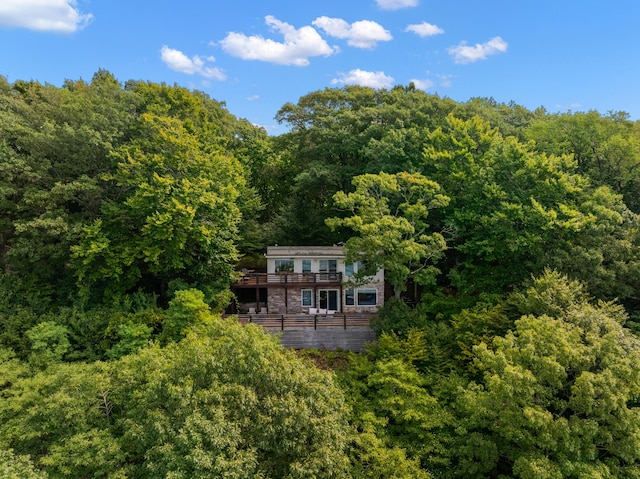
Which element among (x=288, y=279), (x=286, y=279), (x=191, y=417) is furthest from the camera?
(x=288, y=279)

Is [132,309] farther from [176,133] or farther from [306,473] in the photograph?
[306,473]

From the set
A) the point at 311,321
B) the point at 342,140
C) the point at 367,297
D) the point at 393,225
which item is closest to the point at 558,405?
the point at 393,225

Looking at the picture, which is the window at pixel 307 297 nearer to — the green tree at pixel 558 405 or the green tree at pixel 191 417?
the green tree at pixel 191 417

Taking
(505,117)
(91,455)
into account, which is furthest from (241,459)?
(505,117)

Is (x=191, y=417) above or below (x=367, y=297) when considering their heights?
below

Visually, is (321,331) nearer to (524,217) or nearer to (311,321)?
(311,321)

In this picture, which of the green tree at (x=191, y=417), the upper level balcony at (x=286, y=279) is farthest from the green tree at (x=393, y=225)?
the green tree at (x=191, y=417)

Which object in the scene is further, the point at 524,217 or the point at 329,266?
the point at 329,266

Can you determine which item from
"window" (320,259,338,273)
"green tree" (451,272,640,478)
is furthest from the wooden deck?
"green tree" (451,272,640,478)

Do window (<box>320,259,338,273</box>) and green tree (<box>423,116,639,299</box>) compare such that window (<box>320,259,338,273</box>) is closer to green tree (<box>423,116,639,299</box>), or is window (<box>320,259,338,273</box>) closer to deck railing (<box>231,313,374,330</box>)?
deck railing (<box>231,313,374,330</box>)
